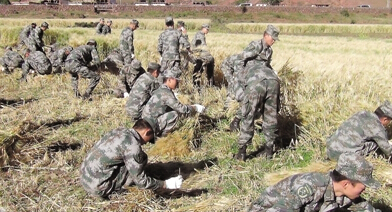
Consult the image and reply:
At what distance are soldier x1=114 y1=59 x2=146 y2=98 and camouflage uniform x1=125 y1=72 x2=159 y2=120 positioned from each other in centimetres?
198

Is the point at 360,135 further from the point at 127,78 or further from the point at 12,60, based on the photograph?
the point at 12,60

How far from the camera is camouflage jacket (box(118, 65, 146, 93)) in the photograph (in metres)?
9.00

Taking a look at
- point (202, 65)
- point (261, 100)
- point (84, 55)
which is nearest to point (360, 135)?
point (261, 100)

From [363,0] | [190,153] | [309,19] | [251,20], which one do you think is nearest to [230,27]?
[251,20]

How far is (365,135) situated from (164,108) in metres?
2.79

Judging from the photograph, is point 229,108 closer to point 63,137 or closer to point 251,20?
point 63,137

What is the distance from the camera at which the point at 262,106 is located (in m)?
5.59

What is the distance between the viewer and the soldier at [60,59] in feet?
34.6

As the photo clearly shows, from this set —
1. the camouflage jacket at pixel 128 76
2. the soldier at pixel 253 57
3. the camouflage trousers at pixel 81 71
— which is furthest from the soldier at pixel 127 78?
the soldier at pixel 253 57

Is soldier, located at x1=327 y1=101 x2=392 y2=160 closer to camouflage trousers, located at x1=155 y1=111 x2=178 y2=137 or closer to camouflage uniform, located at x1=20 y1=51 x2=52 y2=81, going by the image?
Answer: camouflage trousers, located at x1=155 y1=111 x2=178 y2=137

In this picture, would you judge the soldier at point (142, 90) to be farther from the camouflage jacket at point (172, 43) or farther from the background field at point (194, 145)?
the camouflage jacket at point (172, 43)

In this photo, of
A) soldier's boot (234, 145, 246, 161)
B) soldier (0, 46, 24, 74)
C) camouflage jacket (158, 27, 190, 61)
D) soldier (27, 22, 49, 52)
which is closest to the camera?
soldier's boot (234, 145, 246, 161)

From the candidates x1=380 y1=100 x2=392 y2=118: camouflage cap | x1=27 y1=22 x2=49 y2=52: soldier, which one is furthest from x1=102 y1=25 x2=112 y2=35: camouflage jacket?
x1=380 y1=100 x2=392 y2=118: camouflage cap

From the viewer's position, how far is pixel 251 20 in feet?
151
